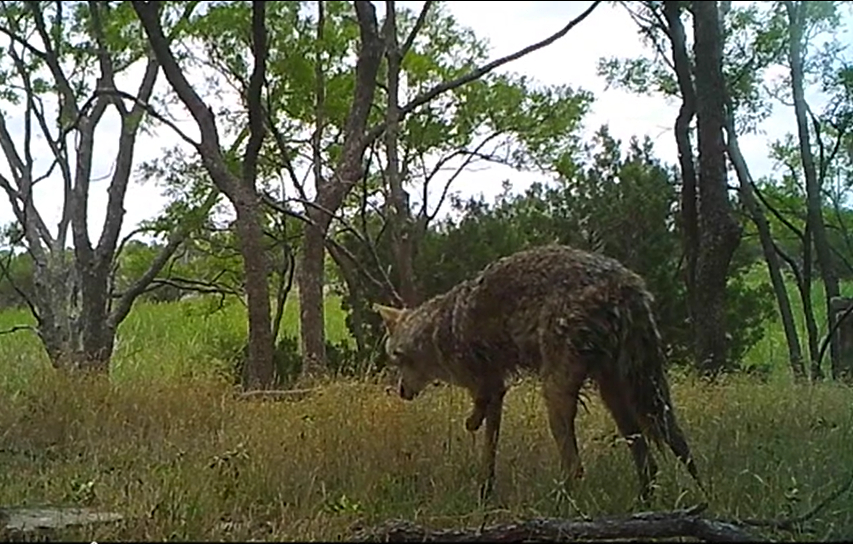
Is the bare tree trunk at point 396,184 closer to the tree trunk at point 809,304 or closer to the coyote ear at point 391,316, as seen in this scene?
the coyote ear at point 391,316

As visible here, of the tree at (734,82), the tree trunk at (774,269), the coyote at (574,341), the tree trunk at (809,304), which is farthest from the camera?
the tree trunk at (774,269)

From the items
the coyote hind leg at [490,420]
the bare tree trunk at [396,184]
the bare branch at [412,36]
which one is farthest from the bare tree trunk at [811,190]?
the bare branch at [412,36]

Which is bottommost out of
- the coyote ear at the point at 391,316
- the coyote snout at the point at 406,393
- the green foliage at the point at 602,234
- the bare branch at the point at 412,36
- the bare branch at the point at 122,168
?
the coyote snout at the point at 406,393

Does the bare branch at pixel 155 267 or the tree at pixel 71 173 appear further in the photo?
the bare branch at pixel 155 267

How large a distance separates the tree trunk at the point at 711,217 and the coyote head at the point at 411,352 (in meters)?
1.12

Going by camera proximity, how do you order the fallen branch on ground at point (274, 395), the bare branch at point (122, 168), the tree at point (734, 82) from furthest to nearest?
the bare branch at point (122, 168) < the fallen branch on ground at point (274, 395) < the tree at point (734, 82)

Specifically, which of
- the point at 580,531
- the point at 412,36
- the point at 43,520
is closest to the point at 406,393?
the point at 43,520

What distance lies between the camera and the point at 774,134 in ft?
14.9

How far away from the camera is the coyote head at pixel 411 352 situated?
183 inches

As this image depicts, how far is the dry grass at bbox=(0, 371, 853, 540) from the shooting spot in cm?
331

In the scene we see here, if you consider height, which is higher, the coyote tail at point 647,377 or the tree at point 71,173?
the tree at point 71,173

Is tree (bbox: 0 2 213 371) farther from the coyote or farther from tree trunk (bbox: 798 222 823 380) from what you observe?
tree trunk (bbox: 798 222 823 380)

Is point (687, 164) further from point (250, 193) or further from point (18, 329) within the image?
point (18, 329)

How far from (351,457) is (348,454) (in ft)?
0.13
